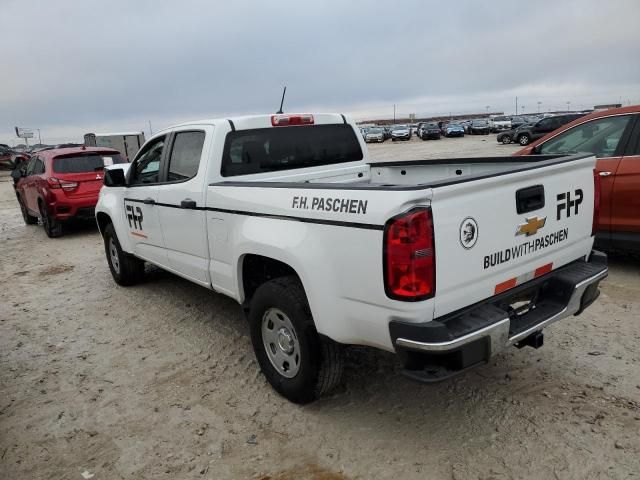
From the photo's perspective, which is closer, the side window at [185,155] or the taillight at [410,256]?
the taillight at [410,256]

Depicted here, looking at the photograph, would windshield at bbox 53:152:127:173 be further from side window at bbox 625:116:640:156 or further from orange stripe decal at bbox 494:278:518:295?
orange stripe decal at bbox 494:278:518:295

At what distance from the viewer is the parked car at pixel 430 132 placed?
44531mm

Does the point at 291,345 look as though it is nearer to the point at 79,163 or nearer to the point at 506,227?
the point at 506,227

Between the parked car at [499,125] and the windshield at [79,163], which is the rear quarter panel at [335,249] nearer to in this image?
the windshield at [79,163]

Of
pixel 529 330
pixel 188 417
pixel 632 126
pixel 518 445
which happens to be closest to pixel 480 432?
pixel 518 445

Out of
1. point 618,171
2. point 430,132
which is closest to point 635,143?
point 618,171

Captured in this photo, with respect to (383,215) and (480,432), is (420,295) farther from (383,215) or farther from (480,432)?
(480,432)

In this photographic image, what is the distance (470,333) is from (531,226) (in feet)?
2.72

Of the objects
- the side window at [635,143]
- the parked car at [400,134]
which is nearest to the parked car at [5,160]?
the parked car at [400,134]

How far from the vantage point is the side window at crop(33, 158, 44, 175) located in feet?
34.9

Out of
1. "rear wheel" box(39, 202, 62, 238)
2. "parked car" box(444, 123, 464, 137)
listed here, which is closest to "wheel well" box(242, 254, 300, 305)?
"rear wheel" box(39, 202, 62, 238)

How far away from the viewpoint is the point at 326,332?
2932 millimetres

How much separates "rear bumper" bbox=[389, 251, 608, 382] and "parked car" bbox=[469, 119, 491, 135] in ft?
158

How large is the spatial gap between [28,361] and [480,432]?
12.3ft
